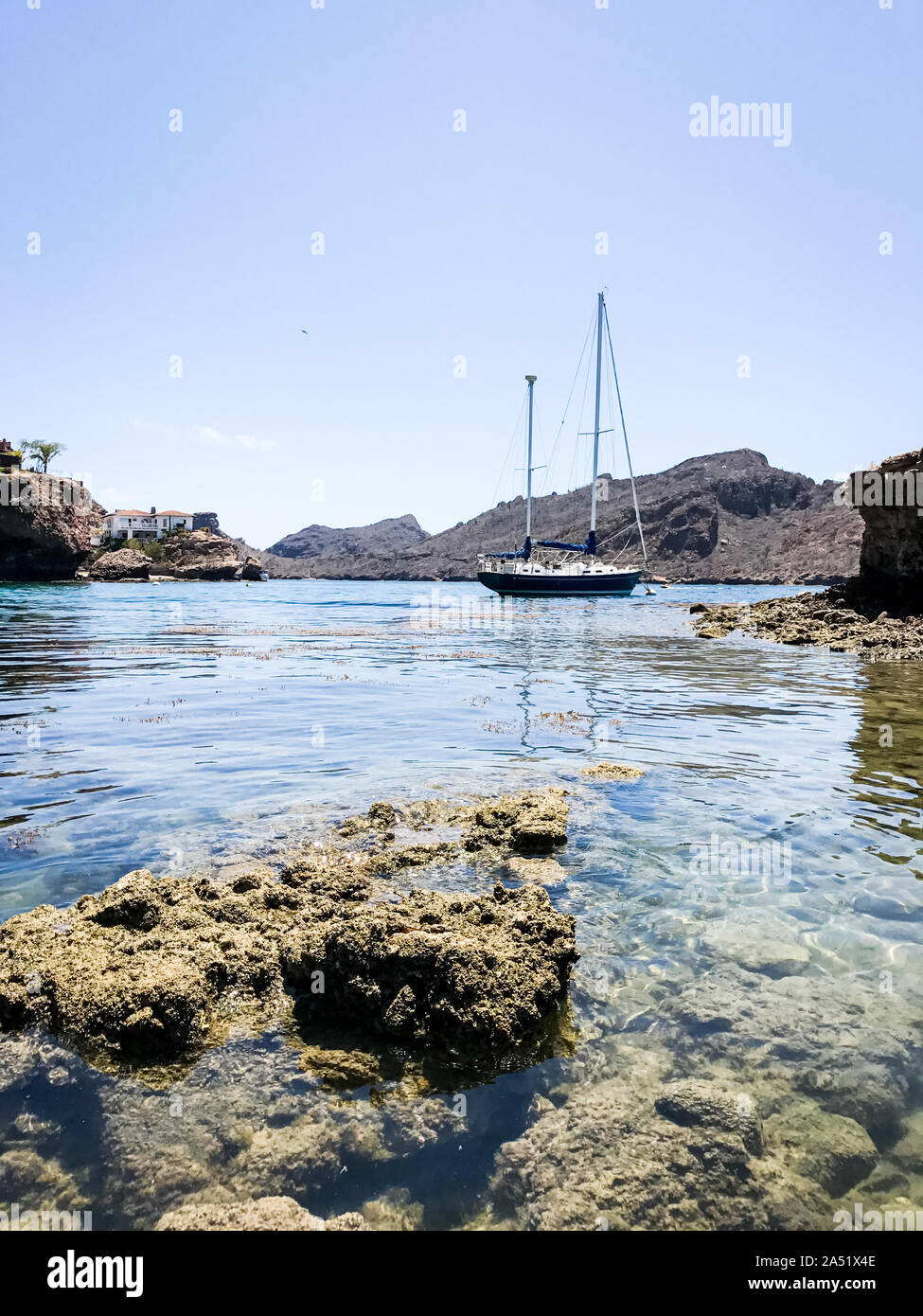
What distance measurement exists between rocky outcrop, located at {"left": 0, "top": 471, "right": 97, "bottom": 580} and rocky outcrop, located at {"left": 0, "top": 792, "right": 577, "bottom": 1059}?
90.3m

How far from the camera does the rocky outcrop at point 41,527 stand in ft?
270

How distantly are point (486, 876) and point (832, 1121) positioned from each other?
3.26m

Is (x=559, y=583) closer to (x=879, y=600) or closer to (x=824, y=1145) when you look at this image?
(x=879, y=600)

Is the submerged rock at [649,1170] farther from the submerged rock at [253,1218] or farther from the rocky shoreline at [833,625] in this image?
the rocky shoreline at [833,625]

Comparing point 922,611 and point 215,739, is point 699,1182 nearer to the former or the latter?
point 215,739

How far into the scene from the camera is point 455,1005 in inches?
167

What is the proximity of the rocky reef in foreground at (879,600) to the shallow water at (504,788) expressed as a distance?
18.3 feet

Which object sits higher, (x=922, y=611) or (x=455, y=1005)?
(x=922, y=611)

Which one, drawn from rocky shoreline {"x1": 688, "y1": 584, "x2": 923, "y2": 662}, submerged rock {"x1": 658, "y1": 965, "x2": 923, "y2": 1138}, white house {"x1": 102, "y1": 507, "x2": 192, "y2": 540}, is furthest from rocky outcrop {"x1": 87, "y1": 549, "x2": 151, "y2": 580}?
submerged rock {"x1": 658, "y1": 965, "x2": 923, "y2": 1138}

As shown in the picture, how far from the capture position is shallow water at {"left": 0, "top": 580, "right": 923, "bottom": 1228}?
3.88 metres

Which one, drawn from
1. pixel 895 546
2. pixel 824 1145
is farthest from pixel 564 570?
pixel 824 1145

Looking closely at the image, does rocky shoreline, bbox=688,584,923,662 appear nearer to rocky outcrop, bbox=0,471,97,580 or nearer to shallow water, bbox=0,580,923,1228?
shallow water, bbox=0,580,923,1228
